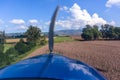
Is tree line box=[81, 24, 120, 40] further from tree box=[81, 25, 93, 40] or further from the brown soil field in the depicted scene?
the brown soil field

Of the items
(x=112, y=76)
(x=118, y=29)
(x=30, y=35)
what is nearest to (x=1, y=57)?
(x=112, y=76)

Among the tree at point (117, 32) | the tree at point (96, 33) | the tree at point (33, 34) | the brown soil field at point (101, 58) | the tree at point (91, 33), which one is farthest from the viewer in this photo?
the tree at point (96, 33)

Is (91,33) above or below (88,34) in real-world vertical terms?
above

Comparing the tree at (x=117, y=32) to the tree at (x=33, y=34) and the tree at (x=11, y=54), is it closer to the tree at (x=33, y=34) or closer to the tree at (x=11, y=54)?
the tree at (x=33, y=34)

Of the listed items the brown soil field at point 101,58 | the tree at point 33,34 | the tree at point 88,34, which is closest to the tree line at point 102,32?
the tree at point 88,34

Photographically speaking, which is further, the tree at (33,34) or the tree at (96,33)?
the tree at (96,33)

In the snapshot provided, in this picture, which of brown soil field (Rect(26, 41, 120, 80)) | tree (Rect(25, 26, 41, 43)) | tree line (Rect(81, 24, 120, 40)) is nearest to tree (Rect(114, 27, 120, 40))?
tree line (Rect(81, 24, 120, 40))

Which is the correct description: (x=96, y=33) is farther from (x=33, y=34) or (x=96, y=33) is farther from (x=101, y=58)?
(x=101, y=58)

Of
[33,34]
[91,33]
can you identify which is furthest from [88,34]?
[33,34]

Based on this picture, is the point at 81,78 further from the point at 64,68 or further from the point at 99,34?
the point at 99,34

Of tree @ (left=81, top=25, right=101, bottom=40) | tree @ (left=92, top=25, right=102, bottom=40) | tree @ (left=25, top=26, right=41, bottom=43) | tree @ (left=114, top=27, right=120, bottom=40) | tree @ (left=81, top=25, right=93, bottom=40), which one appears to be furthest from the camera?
tree @ (left=92, top=25, right=102, bottom=40)
